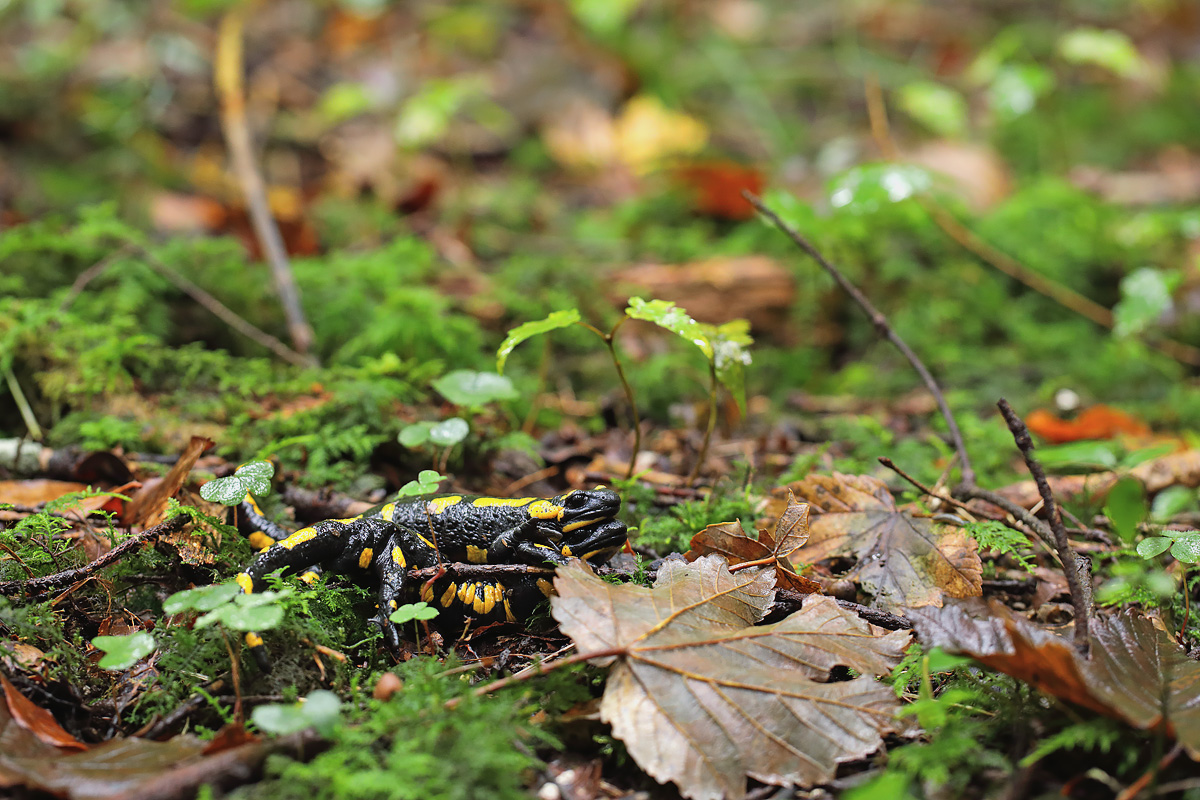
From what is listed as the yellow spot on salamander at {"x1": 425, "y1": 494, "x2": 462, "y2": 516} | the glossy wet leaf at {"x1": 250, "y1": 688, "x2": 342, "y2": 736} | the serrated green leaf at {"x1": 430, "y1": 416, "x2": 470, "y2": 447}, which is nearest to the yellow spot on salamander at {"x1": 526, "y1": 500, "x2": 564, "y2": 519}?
the yellow spot on salamander at {"x1": 425, "y1": 494, "x2": 462, "y2": 516}

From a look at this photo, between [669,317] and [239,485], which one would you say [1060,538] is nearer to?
[669,317]

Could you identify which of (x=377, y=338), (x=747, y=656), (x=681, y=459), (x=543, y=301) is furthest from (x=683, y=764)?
(x=543, y=301)

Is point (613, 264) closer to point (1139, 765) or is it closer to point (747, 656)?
point (747, 656)

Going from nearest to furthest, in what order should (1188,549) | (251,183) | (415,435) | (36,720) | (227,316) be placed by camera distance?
1. (36,720)
2. (1188,549)
3. (415,435)
4. (227,316)
5. (251,183)

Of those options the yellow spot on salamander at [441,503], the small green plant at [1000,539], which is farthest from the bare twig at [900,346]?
the yellow spot on salamander at [441,503]

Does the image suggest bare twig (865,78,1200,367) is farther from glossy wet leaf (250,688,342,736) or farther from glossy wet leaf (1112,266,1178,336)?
glossy wet leaf (250,688,342,736)

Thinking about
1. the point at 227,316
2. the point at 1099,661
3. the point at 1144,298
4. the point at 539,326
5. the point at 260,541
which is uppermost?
the point at 539,326

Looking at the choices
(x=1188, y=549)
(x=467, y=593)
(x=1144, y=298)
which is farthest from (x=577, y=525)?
(x=1144, y=298)
